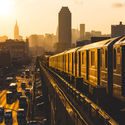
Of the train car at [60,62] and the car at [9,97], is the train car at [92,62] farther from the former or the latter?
the car at [9,97]

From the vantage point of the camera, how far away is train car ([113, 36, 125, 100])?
1111 cm

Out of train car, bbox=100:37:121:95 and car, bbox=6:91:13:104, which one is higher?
train car, bbox=100:37:121:95

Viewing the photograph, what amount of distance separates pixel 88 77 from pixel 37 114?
3231cm

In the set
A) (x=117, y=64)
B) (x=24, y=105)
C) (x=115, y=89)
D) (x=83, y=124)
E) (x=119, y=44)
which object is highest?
(x=119, y=44)

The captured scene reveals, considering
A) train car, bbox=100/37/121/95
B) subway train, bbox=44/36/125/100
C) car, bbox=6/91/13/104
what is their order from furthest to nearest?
car, bbox=6/91/13/104 < train car, bbox=100/37/121/95 < subway train, bbox=44/36/125/100

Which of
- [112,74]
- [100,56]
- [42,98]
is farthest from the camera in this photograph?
[42,98]

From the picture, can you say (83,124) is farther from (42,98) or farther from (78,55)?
(42,98)

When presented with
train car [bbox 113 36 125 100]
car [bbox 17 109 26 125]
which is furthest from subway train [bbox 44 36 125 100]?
car [bbox 17 109 26 125]

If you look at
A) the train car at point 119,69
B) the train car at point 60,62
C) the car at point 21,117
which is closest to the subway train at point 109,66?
the train car at point 119,69

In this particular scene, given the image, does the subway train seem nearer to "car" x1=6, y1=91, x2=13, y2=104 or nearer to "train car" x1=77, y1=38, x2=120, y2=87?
"train car" x1=77, y1=38, x2=120, y2=87

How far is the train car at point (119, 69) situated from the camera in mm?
11109

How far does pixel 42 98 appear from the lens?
61375mm

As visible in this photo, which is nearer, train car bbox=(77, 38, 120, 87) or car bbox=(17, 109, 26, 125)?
train car bbox=(77, 38, 120, 87)

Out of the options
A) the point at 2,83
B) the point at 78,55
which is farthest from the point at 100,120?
the point at 2,83
